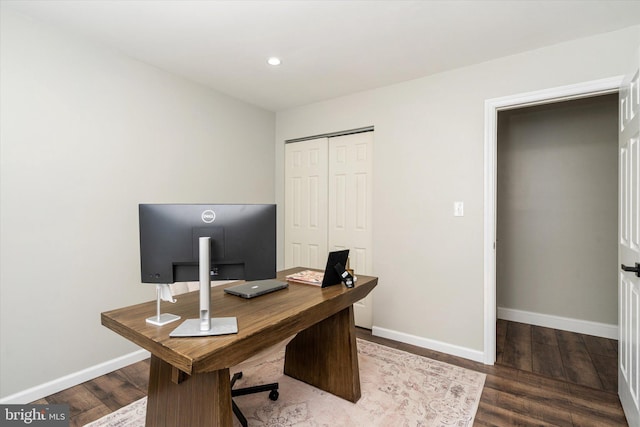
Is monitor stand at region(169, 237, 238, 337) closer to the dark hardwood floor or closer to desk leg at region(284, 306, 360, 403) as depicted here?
desk leg at region(284, 306, 360, 403)

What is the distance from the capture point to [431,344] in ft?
9.35

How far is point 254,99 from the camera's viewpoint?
3.50 meters

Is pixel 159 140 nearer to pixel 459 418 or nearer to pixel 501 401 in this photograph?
pixel 459 418

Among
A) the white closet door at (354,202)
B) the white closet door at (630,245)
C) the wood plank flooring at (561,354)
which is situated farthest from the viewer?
the white closet door at (354,202)

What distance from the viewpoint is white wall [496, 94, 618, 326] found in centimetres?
314

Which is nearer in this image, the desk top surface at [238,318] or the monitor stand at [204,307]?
the desk top surface at [238,318]

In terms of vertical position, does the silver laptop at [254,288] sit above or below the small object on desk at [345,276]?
below

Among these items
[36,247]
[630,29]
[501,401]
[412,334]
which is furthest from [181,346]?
[630,29]

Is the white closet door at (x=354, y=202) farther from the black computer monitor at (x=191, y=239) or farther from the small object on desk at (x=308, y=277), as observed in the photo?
the black computer monitor at (x=191, y=239)

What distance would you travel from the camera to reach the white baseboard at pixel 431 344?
2.65 metres

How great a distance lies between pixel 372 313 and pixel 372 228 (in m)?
0.88

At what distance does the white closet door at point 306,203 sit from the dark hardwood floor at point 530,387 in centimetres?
130

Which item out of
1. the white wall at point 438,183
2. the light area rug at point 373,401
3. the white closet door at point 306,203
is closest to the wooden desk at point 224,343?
the light area rug at point 373,401

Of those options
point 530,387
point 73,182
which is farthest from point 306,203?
point 530,387
